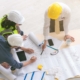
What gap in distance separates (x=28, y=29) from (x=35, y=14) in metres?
0.28

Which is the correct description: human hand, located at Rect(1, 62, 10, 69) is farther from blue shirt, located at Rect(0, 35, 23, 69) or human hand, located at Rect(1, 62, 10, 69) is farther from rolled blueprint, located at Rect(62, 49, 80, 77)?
rolled blueprint, located at Rect(62, 49, 80, 77)

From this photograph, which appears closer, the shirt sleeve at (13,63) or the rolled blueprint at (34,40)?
the shirt sleeve at (13,63)

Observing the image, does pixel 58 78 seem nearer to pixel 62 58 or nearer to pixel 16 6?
pixel 62 58

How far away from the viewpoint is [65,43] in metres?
1.78

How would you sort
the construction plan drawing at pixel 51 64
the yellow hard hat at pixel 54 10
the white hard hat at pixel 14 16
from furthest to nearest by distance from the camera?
the white hard hat at pixel 14 16
the construction plan drawing at pixel 51 64
the yellow hard hat at pixel 54 10

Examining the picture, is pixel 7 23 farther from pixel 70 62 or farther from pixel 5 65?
pixel 70 62

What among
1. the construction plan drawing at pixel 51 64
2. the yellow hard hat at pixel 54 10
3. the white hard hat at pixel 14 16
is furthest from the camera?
the white hard hat at pixel 14 16

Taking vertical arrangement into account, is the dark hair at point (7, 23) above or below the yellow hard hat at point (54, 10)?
below

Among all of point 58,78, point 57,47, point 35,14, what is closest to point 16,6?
point 35,14

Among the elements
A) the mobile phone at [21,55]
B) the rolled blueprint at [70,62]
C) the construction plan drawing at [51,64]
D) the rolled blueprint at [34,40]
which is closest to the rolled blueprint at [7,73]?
the construction plan drawing at [51,64]

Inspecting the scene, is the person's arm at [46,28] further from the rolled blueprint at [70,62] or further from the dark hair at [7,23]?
the dark hair at [7,23]

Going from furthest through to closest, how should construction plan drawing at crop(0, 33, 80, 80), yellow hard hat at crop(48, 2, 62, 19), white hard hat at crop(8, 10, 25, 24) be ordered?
white hard hat at crop(8, 10, 25, 24)
construction plan drawing at crop(0, 33, 80, 80)
yellow hard hat at crop(48, 2, 62, 19)

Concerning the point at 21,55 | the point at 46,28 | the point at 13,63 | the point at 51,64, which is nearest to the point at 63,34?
the point at 46,28

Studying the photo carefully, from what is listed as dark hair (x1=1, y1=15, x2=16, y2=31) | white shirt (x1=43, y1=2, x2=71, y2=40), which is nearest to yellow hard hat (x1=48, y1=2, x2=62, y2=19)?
white shirt (x1=43, y1=2, x2=71, y2=40)
